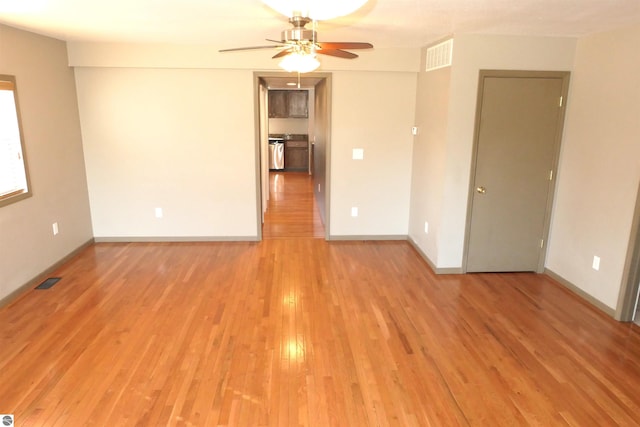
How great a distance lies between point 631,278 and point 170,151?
4.90m

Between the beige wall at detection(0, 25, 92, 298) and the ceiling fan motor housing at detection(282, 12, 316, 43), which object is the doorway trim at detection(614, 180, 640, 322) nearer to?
the ceiling fan motor housing at detection(282, 12, 316, 43)

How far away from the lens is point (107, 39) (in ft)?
14.7

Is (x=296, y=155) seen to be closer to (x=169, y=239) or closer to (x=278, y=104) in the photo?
(x=278, y=104)

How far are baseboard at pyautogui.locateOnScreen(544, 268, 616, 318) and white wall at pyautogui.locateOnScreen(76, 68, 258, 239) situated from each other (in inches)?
138

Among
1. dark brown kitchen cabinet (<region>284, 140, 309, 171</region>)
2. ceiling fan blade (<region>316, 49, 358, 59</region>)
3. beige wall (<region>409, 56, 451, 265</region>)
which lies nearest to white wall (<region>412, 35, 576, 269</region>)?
beige wall (<region>409, 56, 451, 265</region>)

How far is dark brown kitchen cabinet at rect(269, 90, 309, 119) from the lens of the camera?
11500mm

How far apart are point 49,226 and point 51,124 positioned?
42.0 inches

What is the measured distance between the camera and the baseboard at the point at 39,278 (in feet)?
12.1

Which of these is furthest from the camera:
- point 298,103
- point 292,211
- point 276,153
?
point 298,103

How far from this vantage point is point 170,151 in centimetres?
519

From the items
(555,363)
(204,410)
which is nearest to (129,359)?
(204,410)

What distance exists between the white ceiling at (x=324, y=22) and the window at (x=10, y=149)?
1.95 feet

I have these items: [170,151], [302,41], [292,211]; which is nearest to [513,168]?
[302,41]

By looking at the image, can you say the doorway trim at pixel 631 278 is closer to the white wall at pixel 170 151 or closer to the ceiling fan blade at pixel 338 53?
the ceiling fan blade at pixel 338 53
